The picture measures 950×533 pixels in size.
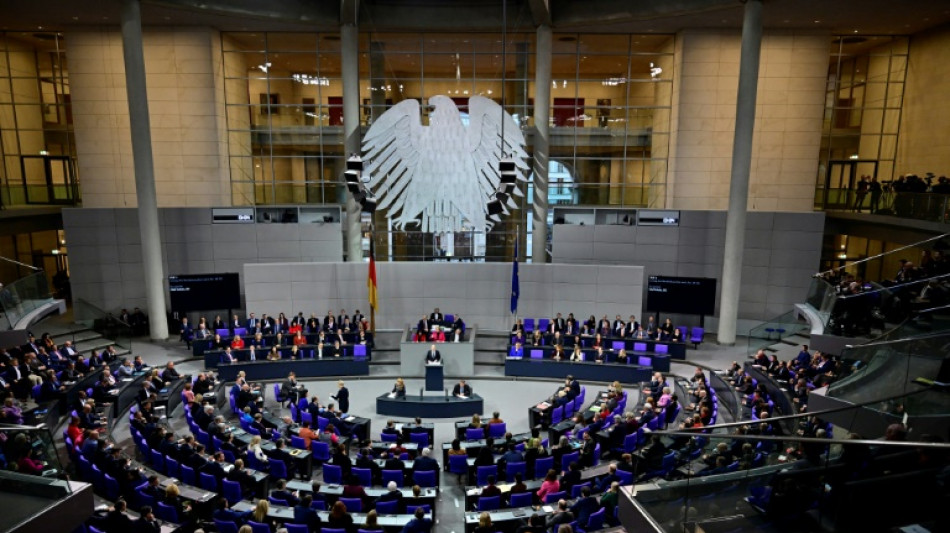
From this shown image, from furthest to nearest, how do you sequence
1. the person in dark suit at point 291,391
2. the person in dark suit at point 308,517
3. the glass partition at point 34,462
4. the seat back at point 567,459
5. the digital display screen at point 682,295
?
the digital display screen at point 682,295, the person in dark suit at point 291,391, the seat back at point 567,459, the person in dark suit at point 308,517, the glass partition at point 34,462

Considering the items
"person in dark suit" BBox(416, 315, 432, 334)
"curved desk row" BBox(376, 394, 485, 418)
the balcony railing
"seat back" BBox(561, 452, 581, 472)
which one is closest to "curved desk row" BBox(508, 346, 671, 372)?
"person in dark suit" BBox(416, 315, 432, 334)

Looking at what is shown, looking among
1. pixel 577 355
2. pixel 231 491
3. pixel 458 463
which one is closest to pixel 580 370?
pixel 577 355

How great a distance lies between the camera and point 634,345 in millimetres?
18578

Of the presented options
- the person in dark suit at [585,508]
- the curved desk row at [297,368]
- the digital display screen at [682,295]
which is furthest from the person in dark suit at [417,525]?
the digital display screen at [682,295]

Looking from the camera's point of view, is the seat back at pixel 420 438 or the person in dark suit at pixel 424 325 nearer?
the seat back at pixel 420 438

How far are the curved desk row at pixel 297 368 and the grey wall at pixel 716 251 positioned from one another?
878 centimetres

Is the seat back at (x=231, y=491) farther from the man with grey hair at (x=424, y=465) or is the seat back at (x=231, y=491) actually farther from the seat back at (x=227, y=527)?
the man with grey hair at (x=424, y=465)

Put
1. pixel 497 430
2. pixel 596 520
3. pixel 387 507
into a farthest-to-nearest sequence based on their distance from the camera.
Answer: pixel 497 430 < pixel 387 507 < pixel 596 520

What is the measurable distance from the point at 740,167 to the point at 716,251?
3.67 metres

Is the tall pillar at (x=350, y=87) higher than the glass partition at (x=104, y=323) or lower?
higher

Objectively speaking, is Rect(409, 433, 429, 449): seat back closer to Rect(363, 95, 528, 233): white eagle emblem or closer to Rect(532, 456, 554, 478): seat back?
Rect(532, 456, 554, 478): seat back

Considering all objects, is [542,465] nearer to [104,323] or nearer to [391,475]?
[391,475]

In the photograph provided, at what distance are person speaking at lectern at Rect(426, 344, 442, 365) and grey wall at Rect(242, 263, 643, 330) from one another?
4829 millimetres

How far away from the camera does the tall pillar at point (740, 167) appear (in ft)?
60.6
